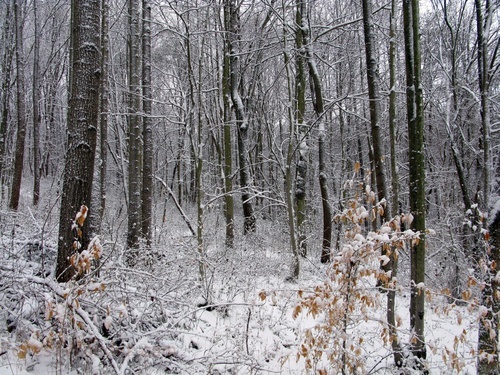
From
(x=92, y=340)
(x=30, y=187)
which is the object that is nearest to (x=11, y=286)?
(x=92, y=340)

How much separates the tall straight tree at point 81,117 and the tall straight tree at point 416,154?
4168 mm

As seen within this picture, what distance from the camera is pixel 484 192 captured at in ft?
19.7

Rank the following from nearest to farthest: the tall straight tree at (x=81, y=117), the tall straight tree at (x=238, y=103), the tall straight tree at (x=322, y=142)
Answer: the tall straight tree at (x=81, y=117), the tall straight tree at (x=322, y=142), the tall straight tree at (x=238, y=103)

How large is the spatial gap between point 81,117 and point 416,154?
14.4 ft

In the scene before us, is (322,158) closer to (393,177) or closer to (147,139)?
(147,139)

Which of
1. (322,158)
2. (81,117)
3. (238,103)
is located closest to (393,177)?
(81,117)

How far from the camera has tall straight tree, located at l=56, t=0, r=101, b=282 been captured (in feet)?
14.1

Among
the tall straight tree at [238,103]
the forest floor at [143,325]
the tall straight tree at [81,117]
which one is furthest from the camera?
the tall straight tree at [238,103]

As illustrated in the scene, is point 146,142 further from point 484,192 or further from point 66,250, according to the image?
point 484,192

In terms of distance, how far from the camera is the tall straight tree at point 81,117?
430cm

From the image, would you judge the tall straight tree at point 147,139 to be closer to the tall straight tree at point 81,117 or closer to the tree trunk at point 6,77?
the tall straight tree at point 81,117

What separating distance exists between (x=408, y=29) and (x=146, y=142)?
6.20 metres

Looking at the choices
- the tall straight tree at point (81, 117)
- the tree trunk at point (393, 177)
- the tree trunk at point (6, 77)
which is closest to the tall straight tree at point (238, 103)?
the tree trunk at point (393, 177)

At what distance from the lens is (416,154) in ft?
15.4
